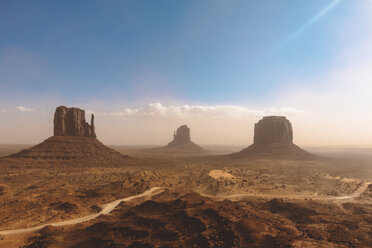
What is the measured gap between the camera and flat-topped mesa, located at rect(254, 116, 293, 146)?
108m

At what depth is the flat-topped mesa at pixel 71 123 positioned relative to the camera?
78812 mm

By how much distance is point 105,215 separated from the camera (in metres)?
23.5

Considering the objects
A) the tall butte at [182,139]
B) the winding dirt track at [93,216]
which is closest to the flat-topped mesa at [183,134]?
the tall butte at [182,139]

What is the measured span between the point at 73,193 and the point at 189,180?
22.1m

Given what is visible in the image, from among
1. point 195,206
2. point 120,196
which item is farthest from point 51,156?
point 195,206

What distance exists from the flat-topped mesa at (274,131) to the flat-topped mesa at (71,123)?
88.4 metres

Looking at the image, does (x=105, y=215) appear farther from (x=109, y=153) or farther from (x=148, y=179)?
(x=109, y=153)

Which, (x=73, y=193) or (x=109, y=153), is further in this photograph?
(x=109, y=153)

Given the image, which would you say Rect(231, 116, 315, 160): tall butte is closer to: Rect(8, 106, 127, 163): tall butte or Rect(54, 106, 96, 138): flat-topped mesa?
Rect(8, 106, 127, 163): tall butte

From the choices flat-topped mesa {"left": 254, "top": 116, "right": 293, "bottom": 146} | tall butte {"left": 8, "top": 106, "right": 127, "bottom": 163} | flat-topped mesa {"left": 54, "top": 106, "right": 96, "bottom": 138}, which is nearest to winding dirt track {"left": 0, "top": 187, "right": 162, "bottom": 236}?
tall butte {"left": 8, "top": 106, "right": 127, "bottom": 163}

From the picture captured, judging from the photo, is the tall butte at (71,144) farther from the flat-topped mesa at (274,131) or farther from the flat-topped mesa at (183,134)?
the flat-topped mesa at (183,134)

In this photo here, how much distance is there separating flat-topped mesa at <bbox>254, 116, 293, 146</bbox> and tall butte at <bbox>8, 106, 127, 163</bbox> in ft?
251

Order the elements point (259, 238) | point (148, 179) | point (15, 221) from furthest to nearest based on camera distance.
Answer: point (148, 179) → point (15, 221) → point (259, 238)

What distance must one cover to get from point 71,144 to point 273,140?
9842 cm
